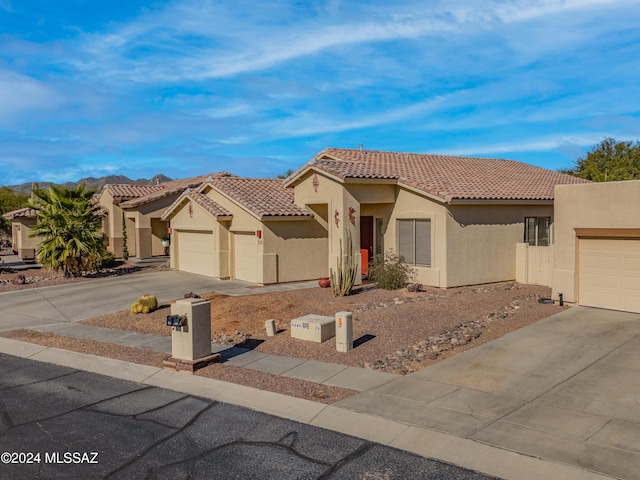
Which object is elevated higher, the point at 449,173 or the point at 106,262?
the point at 449,173

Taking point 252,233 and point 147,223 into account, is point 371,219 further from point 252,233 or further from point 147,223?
point 147,223

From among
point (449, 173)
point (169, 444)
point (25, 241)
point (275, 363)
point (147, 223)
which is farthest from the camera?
point (25, 241)

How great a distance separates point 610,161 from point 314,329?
3960 cm

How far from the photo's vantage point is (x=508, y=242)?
2125 cm

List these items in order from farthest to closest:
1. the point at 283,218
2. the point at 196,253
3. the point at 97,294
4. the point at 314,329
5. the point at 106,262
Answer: the point at 106,262 → the point at 196,253 → the point at 283,218 → the point at 97,294 → the point at 314,329

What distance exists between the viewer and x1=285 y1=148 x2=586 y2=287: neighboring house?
1977 centimetres

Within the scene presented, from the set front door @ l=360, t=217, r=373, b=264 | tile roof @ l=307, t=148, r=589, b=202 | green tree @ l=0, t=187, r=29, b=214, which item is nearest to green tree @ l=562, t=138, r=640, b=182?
tile roof @ l=307, t=148, r=589, b=202

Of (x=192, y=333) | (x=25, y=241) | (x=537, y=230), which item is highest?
(x=537, y=230)

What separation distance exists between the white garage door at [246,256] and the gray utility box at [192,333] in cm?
1067

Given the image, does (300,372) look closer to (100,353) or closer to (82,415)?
(82,415)

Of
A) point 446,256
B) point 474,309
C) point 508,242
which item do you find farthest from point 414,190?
point 474,309

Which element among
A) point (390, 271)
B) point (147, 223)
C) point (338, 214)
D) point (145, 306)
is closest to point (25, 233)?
point (147, 223)

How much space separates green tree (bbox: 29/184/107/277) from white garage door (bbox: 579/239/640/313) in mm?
20340

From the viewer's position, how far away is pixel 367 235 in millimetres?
23375
